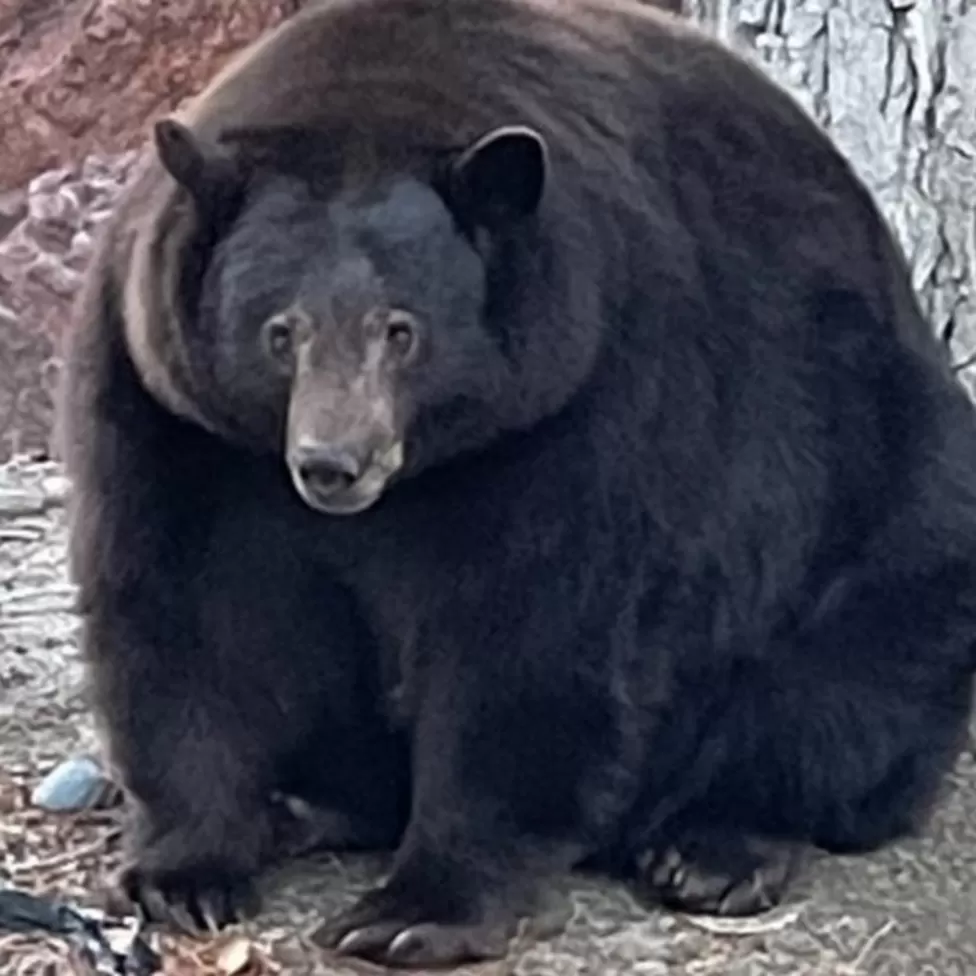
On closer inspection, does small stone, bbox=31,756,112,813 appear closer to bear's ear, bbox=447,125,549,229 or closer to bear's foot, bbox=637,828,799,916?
bear's foot, bbox=637,828,799,916

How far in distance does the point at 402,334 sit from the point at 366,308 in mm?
63

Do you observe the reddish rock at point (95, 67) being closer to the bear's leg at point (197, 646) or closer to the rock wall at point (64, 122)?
the rock wall at point (64, 122)

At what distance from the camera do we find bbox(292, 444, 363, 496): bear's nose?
4.06 m

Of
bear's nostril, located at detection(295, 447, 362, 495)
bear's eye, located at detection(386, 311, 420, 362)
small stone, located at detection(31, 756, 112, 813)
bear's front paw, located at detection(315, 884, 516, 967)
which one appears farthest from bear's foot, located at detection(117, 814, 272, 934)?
bear's eye, located at detection(386, 311, 420, 362)

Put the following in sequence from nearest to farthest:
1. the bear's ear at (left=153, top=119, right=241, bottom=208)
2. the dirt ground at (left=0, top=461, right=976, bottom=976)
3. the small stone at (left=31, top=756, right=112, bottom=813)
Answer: the bear's ear at (left=153, top=119, right=241, bottom=208) → the dirt ground at (left=0, top=461, right=976, bottom=976) → the small stone at (left=31, top=756, right=112, bottom=813)

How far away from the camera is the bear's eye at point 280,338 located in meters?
4.18

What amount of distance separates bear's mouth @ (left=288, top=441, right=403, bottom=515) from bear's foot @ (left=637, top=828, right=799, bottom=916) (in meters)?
0.96

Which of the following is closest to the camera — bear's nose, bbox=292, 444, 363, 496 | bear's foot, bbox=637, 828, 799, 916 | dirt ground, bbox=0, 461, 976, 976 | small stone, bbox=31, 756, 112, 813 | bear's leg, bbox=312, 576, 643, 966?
bear's nose, bbox=292, 444, 363, 496

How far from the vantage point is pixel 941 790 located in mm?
5137

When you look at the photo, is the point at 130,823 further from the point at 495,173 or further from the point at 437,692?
the point at 495,173

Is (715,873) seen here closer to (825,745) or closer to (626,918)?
(626,918)

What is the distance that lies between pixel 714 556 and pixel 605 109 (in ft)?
2.25

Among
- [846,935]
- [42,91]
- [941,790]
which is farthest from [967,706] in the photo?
[42,91]

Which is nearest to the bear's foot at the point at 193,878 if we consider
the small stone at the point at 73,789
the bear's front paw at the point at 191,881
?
the bear's front paw at the point at 191,881
